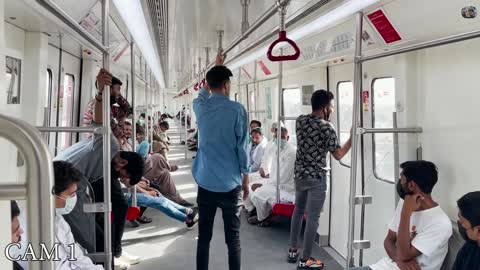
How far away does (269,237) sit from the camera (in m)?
4.80

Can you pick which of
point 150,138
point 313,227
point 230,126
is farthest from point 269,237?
point 150,138

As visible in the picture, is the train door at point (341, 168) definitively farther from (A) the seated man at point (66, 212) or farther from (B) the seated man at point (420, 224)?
(A) the seated man at point (66, 212)

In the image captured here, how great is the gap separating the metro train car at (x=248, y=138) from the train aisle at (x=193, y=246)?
0.09 ft

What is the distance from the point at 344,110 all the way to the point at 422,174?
2.11 metres

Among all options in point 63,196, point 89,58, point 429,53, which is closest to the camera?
point 63,196

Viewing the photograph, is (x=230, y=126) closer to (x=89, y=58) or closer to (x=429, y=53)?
(x=429, y=53)

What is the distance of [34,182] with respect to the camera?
70 centimetres

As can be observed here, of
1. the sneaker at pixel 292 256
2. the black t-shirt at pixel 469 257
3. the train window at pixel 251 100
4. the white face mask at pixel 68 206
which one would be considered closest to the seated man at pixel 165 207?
the sneaker at pixel 292 256

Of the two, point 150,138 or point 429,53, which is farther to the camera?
point 150,138

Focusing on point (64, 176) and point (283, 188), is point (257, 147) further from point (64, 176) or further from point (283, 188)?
point (64, 176)

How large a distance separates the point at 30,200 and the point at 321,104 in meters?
3.05

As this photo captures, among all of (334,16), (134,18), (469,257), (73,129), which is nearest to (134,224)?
(134,18)

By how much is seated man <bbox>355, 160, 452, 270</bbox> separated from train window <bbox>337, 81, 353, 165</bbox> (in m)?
1.87

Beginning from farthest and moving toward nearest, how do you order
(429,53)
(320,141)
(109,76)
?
1. (320,141)
2. (429,53)
3. (109,76)
